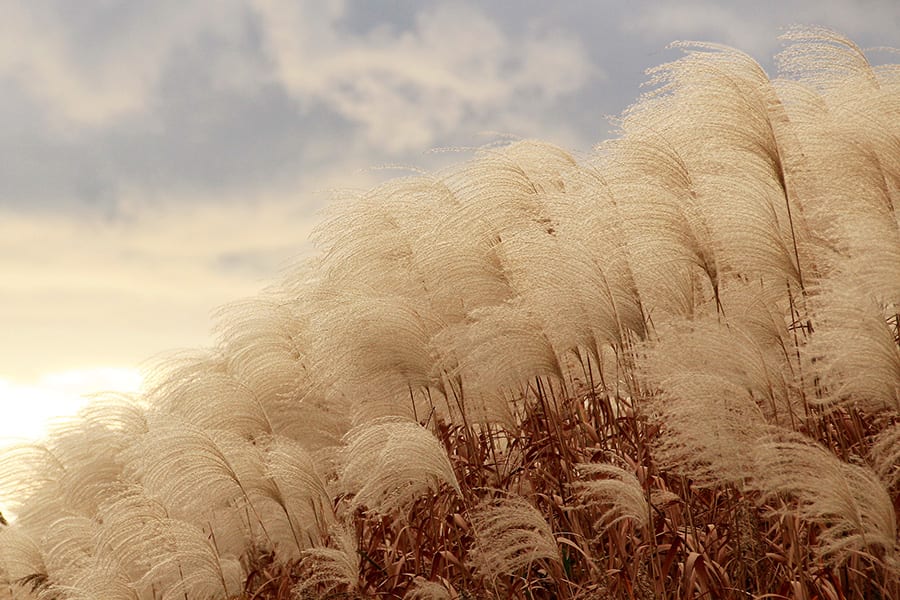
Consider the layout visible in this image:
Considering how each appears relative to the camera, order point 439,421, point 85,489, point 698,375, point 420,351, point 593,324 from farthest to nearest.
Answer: point 85,489, point 439,421, point 420,351, point 593,324, point 698,375

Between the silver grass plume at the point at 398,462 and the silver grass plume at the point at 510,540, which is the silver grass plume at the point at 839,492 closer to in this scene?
the silver grass plume at the point at 510,540

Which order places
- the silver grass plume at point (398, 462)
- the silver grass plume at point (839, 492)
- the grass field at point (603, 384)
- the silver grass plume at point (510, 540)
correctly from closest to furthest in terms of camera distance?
1. the silver grass plume at point (839, 492)
2. the grass field at point (603, 384)
3. the silver grass plume at point (510, 540)
4. the silver grass plume at point (398, 462)

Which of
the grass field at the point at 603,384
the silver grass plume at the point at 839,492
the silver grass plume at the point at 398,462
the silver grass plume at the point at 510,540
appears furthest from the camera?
the silver grass plume at the point at 398,462

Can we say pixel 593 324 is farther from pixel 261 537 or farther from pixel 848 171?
pixel 261 537

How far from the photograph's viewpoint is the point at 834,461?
11.1 feet

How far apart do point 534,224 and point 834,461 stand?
2.32 m

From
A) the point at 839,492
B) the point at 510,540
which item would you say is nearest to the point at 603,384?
the point at 510,540

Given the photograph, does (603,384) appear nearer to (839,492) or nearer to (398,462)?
(398,462)

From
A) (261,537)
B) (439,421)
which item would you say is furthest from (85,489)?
(439,421)

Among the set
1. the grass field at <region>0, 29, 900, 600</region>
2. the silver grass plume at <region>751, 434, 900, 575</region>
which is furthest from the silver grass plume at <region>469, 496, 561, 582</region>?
the silver grass plume at <region>751, 434, 900, 575</region>

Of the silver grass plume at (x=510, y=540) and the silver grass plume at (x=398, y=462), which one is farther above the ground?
the silver grass plume at (x=398, y=462)

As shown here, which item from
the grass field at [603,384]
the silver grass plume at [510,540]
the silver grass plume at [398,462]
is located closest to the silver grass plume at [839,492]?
the grass field at [603,384]

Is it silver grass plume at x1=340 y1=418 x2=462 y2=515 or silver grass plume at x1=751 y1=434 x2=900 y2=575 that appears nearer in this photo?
silver grass plume at x1=751 y1=434 x2=900 y2=575

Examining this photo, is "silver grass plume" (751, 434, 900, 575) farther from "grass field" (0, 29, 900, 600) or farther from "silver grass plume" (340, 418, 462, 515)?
"silver grass plume" (340, 418, 462, 515)
